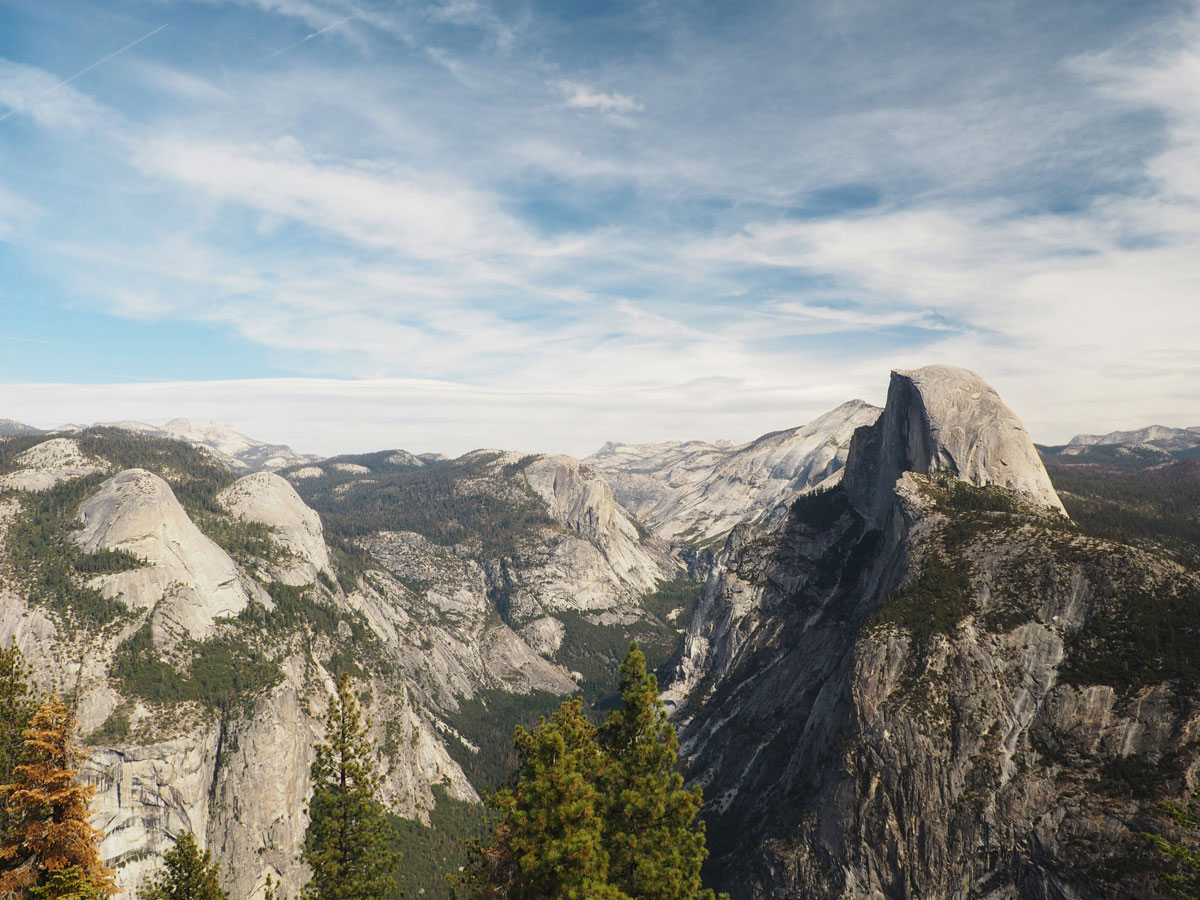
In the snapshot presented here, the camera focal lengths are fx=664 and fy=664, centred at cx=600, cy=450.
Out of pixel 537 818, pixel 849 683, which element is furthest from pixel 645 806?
pixel 849 683

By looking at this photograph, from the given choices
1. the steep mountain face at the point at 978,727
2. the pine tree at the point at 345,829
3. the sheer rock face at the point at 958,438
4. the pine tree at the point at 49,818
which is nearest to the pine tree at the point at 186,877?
the pine tree at the point at 345,829

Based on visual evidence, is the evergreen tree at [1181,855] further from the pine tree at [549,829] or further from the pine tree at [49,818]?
the pine tree at [49,818]

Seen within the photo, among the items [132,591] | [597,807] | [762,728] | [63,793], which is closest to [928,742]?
[762,728]

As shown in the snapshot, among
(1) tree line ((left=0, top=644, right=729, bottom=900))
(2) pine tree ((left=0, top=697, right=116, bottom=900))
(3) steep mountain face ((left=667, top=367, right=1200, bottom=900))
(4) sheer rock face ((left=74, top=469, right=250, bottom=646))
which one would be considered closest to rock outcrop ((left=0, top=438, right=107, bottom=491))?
(4) sheer rock face ((left=74, top=469, right=250, bottom=646))

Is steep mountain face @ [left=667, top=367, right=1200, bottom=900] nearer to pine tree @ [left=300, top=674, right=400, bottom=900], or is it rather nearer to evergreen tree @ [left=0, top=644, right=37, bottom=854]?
pine tree @ [left=300, top=674, right=400, bottom=900]

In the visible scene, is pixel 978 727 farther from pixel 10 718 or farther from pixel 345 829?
pixel 10 718
